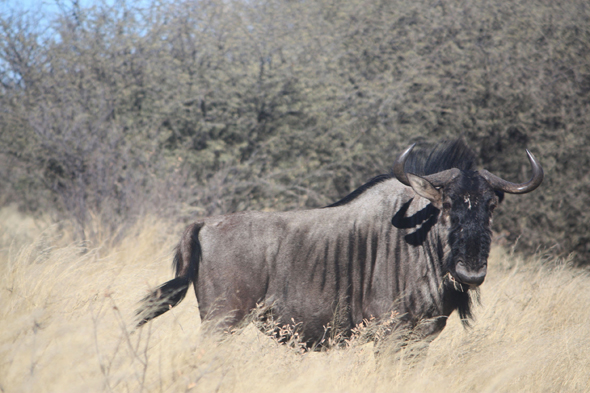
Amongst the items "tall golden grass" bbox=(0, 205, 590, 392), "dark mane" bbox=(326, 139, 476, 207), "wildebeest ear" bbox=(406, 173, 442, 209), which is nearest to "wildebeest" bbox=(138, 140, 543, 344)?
"wildebeest ear" bbox=(406, 173, 442, 209)

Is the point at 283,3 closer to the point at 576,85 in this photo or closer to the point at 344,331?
the point at 576,85

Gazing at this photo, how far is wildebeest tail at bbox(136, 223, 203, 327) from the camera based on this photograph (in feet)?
10.3

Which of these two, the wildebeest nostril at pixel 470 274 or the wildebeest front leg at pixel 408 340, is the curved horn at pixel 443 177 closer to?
the wildebeest nostril at pixel 470 274

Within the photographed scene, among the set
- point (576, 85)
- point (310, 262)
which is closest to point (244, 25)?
point (576, 85)

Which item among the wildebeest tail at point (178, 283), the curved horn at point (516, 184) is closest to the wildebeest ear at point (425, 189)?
the curved horn at point (516, 184)

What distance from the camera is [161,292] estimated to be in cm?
321

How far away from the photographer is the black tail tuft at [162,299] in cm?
312

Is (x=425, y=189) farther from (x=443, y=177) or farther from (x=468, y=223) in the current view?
(x=468, y=223)

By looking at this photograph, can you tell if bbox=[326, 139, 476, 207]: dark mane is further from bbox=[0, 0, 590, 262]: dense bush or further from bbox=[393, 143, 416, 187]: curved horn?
bbox=[0, 0, 590, 262]: dense bush

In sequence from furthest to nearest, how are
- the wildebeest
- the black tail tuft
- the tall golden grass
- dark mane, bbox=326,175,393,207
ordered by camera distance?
dark mane, bbox=326,175,393,207, the wildebeest, the black tail tuft, the tall golden grass

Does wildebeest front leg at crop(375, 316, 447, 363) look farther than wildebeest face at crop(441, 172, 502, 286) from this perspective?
Yes

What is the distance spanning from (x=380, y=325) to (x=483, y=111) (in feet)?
18.4

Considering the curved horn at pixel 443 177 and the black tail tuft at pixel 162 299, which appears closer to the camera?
the black tail tuft at pixel 162 299

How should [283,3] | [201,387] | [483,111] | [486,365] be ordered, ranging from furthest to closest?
[283,3] → [483,111] → [486,365] → [201,387]
